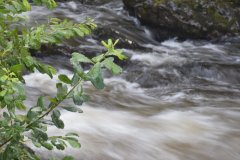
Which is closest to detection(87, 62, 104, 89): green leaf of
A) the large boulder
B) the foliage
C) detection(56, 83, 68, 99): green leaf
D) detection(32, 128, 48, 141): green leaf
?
the foliage

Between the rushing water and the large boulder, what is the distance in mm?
344

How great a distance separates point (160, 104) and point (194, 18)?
4296 mm

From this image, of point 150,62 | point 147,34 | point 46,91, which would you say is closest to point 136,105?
point 46,91

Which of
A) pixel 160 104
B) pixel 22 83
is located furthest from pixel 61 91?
pixel 160 104

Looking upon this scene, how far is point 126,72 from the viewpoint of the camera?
819 centimetres

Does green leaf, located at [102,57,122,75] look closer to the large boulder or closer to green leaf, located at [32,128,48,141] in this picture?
green leaf, located at [32,128,48,141]

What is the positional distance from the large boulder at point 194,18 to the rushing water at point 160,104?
0.34m

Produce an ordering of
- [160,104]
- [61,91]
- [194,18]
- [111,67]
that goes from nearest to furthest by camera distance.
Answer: [111,67], [61,91], [160,104], [194,18]

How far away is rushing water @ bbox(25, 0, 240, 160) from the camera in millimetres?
4891

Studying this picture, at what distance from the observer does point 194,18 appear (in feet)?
34.2

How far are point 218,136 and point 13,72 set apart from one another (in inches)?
168

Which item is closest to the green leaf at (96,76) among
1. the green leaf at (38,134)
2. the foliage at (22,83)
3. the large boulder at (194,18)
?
the foliage at (22,83)

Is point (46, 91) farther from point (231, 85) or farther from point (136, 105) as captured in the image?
point (231, 85)

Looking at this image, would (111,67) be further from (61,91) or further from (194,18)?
(194,18)
